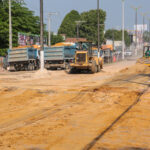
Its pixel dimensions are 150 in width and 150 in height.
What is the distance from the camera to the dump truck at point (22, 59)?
34.3 metres

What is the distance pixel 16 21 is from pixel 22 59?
23.4 meters

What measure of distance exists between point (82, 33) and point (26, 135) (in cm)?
9517

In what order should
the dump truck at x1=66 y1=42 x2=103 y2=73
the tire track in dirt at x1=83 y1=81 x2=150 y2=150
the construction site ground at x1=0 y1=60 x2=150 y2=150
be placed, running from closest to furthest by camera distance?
1. the tire track in dirt at x1=83 y1=81 x2=150 y2=150
2. the construction site ground at x1=0 y1=60 x2=150 y2=150
3. the dump truck at x1=66 y1=42 x2=103 y2=73

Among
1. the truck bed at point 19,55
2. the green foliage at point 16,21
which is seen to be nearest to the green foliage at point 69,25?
the green foliage at point 16,21

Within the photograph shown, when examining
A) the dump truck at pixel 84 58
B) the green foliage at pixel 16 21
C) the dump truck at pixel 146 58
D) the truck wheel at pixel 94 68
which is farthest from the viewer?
the green foliage at pixel 16 21

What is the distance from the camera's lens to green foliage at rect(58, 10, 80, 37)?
11381 cm

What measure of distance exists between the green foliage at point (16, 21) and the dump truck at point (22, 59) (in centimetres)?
1445

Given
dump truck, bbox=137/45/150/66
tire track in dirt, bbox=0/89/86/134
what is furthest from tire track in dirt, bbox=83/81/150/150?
Answer: dump truck, bbox=137/45/150/66

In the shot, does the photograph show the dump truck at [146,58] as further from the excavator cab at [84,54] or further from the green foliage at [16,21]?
the green foliage at [16,21]

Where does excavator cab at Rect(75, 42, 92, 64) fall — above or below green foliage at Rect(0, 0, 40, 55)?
below

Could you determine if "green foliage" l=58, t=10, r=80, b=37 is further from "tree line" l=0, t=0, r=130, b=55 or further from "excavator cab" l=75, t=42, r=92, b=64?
"excavator cab" l=75, t=42, r=92, b=64

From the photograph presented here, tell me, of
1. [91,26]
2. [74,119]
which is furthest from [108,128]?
[91,26]

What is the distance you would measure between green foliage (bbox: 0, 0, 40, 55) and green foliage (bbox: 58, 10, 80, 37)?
158 ft

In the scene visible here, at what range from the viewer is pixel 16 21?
184 feet
